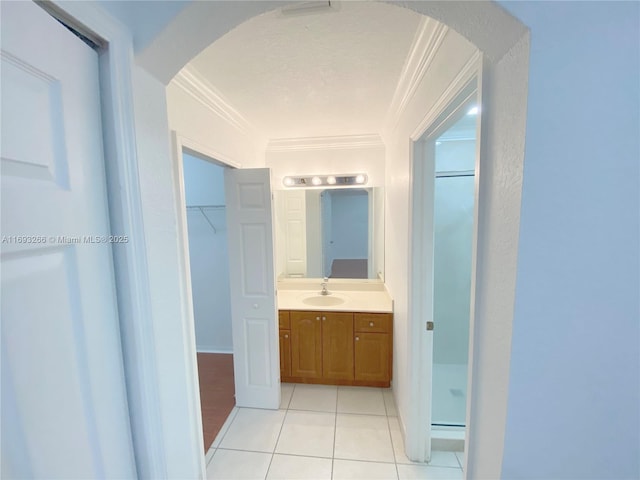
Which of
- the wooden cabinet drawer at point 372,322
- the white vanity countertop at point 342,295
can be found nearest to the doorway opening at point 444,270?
the wooden cabinet drawer at point 372,322

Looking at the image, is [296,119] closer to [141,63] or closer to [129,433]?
[141,63]

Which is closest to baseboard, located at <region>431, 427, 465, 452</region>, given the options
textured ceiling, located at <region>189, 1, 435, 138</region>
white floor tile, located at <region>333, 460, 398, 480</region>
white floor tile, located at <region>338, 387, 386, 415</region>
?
white floor tile, located at <region>333, 460, 398, 480</region>

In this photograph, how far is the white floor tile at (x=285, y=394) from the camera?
2.29m

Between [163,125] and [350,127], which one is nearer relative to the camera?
[163,125]

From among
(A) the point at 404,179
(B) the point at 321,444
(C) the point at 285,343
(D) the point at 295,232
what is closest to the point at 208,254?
(D) the point at 295,232

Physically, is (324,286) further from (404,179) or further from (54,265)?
(54,265)

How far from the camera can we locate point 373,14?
3.29 ft

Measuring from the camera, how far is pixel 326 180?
Result: 2.85m

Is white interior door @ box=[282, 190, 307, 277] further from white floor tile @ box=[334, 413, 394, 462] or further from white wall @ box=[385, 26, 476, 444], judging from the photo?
white floor tile @ box=[334, 413, 394, 462]

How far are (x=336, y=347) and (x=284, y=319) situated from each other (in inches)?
21.7

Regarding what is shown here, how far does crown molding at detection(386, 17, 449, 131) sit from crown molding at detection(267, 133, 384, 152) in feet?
2.73

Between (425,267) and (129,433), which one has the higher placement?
(425,267)

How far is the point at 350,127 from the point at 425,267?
147 cm

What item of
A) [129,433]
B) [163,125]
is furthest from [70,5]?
[129,433]
